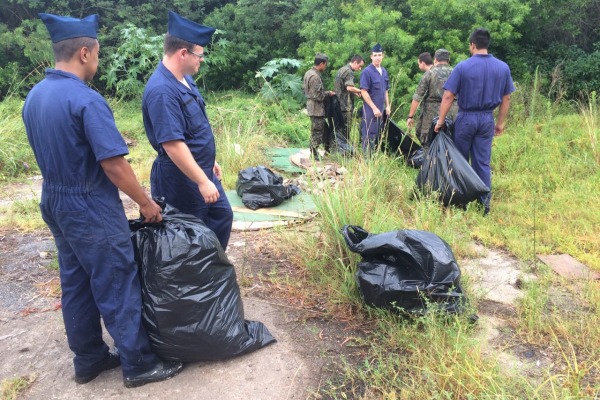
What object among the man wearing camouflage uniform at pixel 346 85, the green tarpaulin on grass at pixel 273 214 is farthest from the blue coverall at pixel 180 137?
the man wearing camouflage uniform at pixel 346 85

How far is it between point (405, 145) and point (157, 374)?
167 inches

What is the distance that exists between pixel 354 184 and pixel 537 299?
135cm

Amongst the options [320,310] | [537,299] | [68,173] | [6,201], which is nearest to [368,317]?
[320,310]

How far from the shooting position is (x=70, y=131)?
78.6 inches

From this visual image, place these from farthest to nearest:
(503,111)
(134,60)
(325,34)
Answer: (134,60), (325,34), (503,111)

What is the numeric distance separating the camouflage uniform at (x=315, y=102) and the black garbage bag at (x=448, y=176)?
2.46 meters

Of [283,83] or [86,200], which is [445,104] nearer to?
[86,200]

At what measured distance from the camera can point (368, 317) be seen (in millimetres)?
2766

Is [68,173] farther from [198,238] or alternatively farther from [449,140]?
[449,140]

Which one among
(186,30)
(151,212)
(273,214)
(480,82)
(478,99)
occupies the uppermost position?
(186,30)

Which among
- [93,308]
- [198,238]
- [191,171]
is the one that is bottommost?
[93,308]

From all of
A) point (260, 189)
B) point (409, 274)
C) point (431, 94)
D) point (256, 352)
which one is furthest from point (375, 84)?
point (256, 352)

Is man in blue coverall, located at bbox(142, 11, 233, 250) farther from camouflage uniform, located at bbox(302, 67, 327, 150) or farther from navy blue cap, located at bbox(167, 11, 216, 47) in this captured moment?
camouflage uniform, located at bbox(302, 67, 327, 150)

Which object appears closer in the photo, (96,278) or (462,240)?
(96,278)
